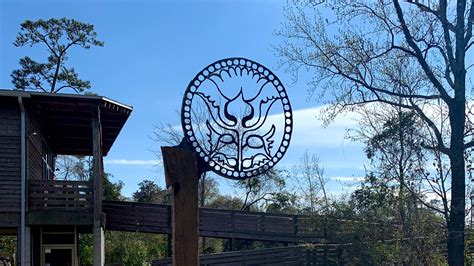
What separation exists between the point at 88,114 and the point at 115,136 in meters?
3.83

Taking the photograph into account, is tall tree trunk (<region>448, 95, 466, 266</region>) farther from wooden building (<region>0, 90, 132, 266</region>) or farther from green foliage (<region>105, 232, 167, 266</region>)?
green foliage (<region>105, 232, 167, 266</region>)

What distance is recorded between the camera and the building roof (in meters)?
15.3

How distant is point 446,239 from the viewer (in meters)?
12.4

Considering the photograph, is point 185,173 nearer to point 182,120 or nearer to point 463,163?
point 182,120

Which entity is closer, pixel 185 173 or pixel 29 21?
pixel 185 173

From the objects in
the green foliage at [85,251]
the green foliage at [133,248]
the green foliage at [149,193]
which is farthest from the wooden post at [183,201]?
the green foliage at [149,193]

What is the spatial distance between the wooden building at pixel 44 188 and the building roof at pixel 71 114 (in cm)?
2

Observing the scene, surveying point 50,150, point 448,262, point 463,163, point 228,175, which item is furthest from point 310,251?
point 228,175

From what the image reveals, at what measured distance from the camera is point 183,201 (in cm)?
512

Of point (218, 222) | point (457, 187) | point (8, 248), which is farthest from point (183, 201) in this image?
point (8, 248)

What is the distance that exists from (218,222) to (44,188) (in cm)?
658

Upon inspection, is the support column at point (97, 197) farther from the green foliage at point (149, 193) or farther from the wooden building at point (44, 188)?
the green foliage at point (149, 193)

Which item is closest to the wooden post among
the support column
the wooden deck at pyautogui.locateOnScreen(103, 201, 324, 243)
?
the support column

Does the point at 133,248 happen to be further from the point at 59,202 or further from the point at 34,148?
the point at 59,202
